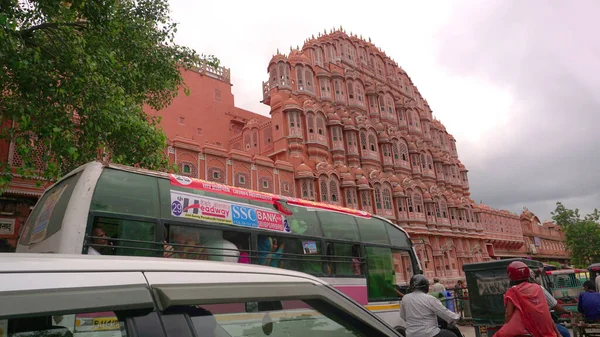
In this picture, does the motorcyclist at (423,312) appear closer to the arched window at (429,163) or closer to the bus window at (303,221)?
the bus window at (303,221)

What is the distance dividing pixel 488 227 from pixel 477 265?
40.6m

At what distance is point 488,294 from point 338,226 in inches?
149

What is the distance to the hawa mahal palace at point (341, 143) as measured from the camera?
82.9ft

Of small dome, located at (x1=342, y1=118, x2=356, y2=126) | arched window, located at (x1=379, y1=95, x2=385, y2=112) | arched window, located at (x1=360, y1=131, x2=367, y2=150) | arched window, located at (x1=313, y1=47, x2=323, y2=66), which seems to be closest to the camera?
small dome, located at (x1=342, y1=118, x2=356, y2=126)

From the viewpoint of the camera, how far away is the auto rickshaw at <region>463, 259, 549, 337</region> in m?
8.67

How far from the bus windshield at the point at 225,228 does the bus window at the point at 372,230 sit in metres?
0.03

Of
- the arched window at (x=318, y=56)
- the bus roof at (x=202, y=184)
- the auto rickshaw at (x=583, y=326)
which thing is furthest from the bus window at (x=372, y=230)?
the arched window at (x=318, y=56)

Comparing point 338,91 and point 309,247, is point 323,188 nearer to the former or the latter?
point 338,91

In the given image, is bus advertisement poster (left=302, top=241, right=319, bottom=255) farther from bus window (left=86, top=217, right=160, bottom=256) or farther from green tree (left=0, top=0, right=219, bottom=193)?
green tree (left=0, top=0, right=219, bottom=193)

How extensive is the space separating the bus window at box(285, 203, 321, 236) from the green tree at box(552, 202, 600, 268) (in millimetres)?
45635

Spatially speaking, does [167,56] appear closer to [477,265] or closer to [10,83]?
[10,83]

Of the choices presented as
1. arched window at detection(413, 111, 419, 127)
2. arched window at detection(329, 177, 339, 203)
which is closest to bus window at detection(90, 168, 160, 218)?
arched window at detection(329, 177, 339, 203)

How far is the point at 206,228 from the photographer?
6.29 m

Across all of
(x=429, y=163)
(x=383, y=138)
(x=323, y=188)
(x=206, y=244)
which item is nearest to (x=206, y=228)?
(x=206, y=244)
